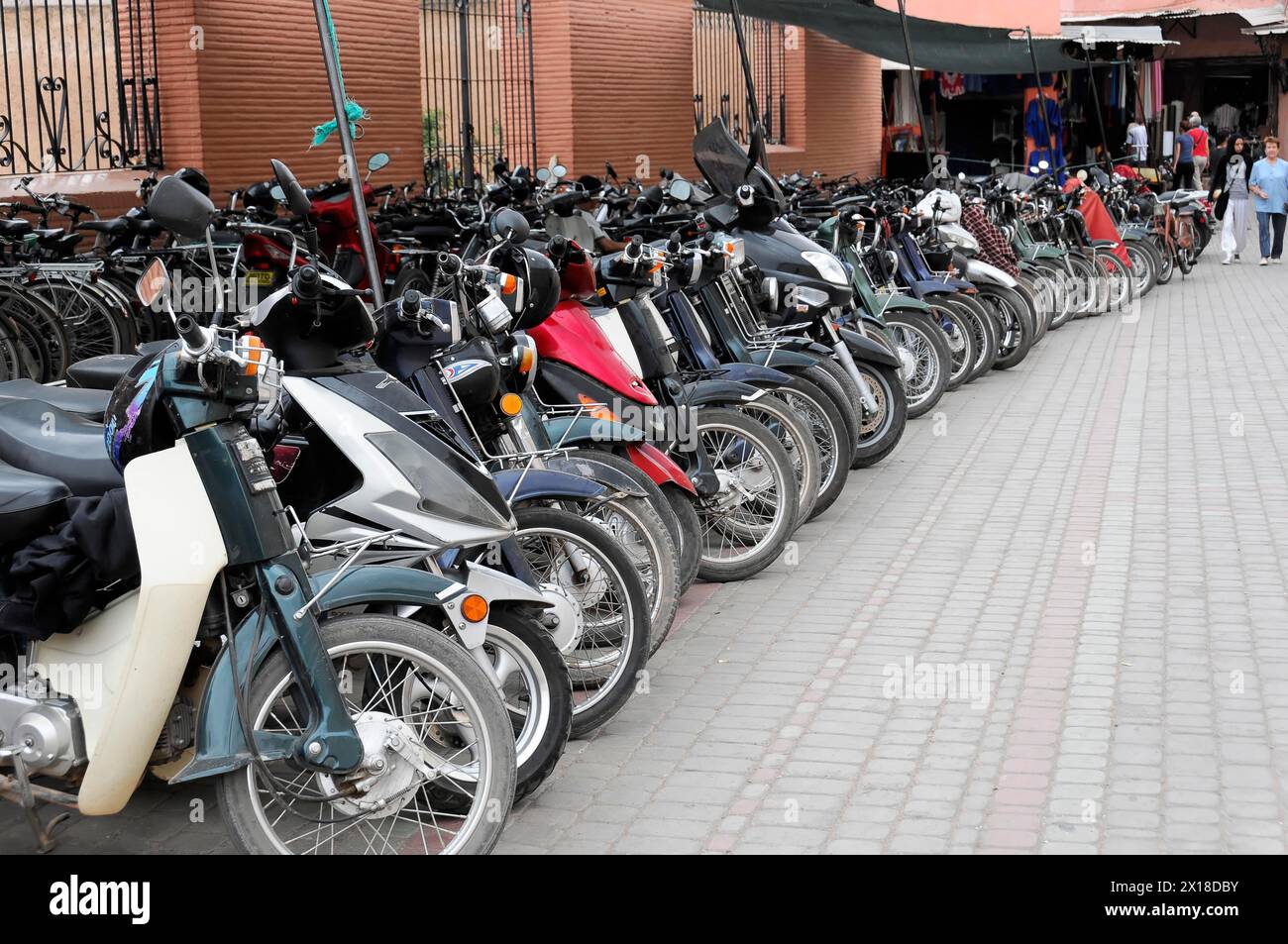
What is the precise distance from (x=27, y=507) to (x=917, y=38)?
18730mm

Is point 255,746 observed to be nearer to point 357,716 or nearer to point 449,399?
point 357,716

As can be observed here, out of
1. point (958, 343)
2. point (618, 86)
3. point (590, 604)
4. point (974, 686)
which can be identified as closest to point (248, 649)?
point (590, 604)

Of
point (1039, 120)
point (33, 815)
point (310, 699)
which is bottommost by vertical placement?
point (33, 815)

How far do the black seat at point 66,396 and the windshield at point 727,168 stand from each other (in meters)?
4.07

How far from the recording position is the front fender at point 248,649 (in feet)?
10.9

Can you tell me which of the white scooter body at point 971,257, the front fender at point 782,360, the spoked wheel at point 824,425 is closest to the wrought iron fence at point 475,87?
the white scooter body at point 971,257

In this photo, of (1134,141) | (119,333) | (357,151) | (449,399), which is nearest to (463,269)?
(449,399)

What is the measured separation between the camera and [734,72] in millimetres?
20125

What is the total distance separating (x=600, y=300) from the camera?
21.0ft

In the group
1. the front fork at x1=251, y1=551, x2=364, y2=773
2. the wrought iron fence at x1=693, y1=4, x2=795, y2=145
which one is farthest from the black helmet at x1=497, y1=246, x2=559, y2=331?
the wrought iron fence at x1=693, y1=4, x2=795, y2=145

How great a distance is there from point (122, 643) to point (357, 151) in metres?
9.68

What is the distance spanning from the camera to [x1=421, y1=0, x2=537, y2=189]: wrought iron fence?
1370 centimetres

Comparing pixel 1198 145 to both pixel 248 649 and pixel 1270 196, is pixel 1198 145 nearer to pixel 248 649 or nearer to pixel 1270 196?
pixel 1270 196

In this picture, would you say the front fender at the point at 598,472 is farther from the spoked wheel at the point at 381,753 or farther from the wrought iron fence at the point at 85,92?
the wrought iron fence at the point at 85,92
